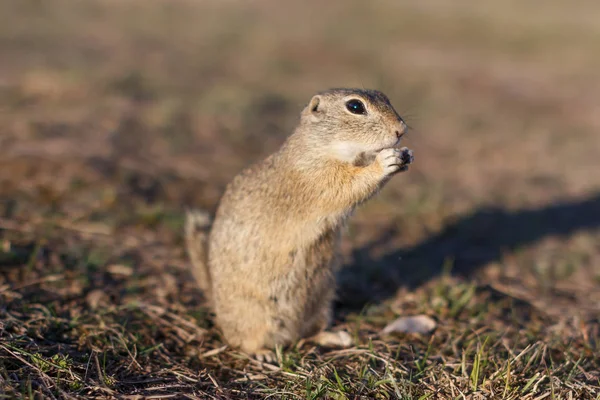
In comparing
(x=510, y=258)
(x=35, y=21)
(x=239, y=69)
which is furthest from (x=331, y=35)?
(x=510, y=258)

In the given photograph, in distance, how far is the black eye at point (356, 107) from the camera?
388 cm

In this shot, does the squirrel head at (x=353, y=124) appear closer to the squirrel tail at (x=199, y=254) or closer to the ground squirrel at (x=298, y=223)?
the ground squirrel at (x=298, y=223)

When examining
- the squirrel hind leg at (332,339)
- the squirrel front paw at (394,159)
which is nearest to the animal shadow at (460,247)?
the squirrel hind leg at (332,339)

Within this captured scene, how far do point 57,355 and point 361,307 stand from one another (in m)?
2.43

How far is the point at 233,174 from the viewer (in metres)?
6.89

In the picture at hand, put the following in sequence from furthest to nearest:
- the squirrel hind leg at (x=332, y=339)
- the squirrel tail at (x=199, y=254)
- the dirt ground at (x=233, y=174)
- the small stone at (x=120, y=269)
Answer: the small stone at (x=120, y=269) → the squirrel tail at (x=199, y=254) → the squirrel hind leg at (x=332, y=339) → the dirt ground at (x=233, y=174)

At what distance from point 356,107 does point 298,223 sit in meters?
0.93

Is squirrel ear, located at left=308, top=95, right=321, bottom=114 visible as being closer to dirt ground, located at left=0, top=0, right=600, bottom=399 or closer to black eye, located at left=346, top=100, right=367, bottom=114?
black eye, located at left=346, top=100, right=367, bottom=114

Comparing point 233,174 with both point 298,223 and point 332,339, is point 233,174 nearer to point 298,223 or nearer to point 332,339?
point 298,223

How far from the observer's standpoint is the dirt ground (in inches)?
135

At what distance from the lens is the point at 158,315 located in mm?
4191

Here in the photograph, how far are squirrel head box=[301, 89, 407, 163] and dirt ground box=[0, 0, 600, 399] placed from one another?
0.78 meters

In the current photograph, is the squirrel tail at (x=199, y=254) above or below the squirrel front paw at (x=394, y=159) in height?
below

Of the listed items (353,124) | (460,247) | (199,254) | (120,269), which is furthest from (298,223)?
(460,247)
